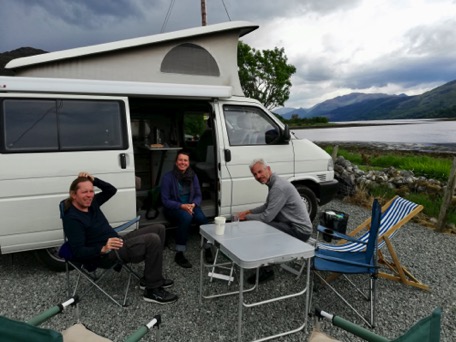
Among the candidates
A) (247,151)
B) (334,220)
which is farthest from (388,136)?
(247,151)

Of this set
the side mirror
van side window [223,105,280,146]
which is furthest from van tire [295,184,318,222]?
van side window [223,105,280,146]

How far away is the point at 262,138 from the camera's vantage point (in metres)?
4.74

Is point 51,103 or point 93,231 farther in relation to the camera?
point 51,103

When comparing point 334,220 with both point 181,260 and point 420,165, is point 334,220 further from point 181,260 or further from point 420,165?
point 420,165

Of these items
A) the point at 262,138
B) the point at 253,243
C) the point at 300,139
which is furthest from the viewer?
the point at 300,139

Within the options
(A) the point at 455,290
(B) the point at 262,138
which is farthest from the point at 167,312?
(A) the point at 455,290

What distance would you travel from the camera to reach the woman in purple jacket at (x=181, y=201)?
159 inches

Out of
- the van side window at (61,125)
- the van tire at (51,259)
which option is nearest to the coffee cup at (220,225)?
the van side window at (61,125)

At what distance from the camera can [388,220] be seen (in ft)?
12.4

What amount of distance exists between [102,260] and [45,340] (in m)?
1.74

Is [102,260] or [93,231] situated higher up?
[93,231]

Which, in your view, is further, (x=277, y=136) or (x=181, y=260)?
(x=277, y=136)

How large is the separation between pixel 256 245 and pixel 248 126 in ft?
7.79

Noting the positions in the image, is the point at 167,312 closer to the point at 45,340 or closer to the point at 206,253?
the point at 206,253
